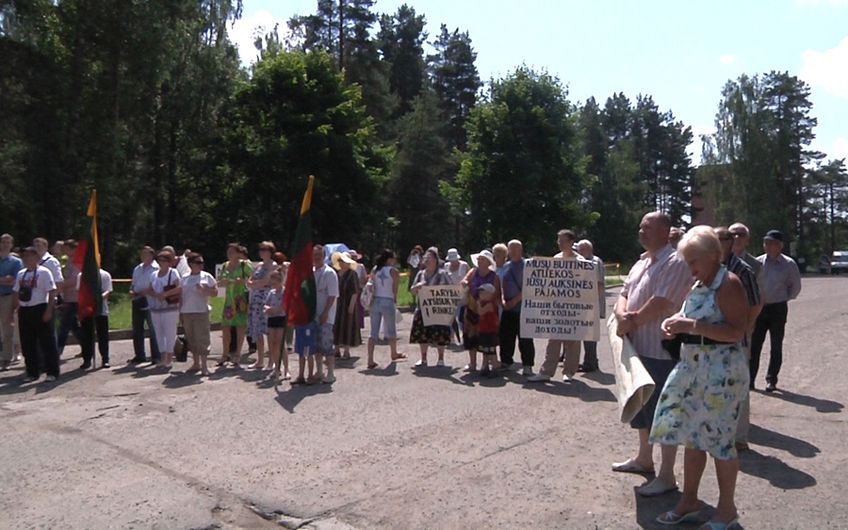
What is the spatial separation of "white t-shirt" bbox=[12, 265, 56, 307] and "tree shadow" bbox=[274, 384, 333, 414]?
12.4 ft

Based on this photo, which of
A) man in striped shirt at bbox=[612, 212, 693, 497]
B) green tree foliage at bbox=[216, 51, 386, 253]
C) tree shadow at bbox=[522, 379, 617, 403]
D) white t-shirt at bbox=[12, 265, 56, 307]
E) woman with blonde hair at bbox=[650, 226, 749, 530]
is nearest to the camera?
woman with blonde hair at bbox=[650, 226, 749, 530]

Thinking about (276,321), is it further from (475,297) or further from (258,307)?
(475,297)

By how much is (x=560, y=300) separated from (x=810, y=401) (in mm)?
3306

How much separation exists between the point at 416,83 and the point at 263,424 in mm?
60249

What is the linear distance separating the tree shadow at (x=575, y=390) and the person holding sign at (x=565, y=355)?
12cm

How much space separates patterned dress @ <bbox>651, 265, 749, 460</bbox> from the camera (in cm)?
503

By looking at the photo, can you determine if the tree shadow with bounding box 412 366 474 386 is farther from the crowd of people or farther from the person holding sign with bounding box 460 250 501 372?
the person holding sign with bounding box 460 250 501 372

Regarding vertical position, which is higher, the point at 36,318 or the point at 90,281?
the point at 90,281

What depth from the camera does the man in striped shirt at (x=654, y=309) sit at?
5938 millimetres

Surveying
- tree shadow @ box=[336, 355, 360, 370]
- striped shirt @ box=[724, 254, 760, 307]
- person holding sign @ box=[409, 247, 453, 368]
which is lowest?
tree shadow @ box=[336, 355, 360, 370]

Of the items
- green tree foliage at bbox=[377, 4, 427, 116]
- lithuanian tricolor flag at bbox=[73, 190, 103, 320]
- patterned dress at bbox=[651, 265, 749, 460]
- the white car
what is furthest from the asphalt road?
green tree foliage at bbox=[377, 4, 427, 116]

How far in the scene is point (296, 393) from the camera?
402 inches

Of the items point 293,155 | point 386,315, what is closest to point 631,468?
point 386,315

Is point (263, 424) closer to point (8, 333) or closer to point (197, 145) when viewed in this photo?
point (8, 333)
